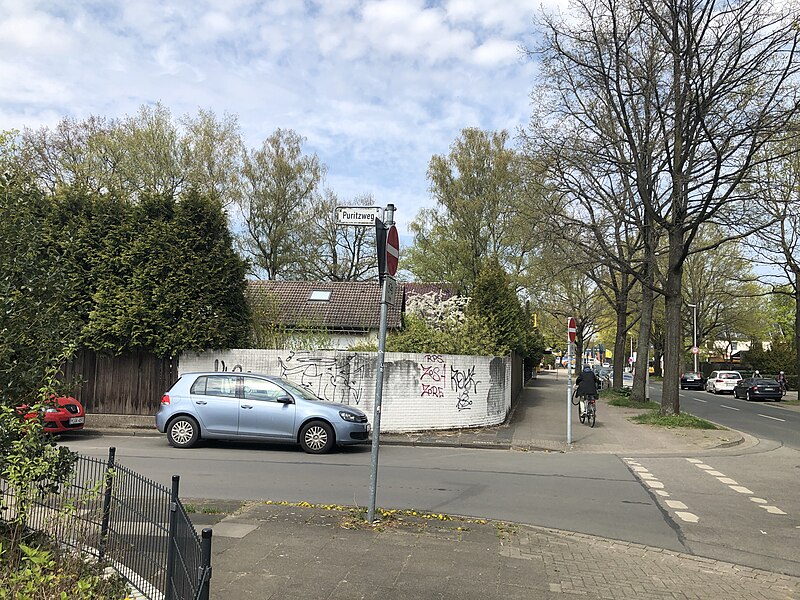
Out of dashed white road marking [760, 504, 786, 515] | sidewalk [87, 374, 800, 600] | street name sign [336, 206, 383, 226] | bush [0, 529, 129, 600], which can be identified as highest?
street name sign [336, 206, 383, 226]

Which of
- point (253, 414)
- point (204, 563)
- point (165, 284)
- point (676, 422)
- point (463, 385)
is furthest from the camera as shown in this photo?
point (676, 422)

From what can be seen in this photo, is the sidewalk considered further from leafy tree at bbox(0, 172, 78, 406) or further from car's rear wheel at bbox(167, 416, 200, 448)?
car's rear wheel at bbox(167, 416, 200, 448)

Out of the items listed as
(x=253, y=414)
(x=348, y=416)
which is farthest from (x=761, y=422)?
(x=253, y=414)

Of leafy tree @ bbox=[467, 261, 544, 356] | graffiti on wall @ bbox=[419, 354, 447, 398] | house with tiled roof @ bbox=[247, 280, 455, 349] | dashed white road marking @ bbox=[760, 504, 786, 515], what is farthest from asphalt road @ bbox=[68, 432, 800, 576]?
house with tiled roof @ bbox=[247, 280, 455, 349]

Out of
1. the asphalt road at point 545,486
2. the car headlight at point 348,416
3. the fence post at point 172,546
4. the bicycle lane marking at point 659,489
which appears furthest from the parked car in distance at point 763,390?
the fence post at point 172,546

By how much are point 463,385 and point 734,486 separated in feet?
23.3

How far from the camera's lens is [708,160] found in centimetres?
1859

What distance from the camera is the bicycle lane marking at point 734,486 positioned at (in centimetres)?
863

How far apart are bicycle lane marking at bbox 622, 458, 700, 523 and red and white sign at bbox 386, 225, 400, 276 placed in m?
4.77

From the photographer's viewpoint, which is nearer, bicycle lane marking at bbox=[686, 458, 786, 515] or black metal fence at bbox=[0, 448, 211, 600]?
black metal fence at bbox=[0, 448, 211, 600]

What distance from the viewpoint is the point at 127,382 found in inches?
651

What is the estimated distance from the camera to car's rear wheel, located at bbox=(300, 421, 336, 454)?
12.2 metres

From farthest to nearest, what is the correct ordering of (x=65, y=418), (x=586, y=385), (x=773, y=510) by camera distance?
(x=586, y=385)
(x=65, y=418)
(x=773, y=510)

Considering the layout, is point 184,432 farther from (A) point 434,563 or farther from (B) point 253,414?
(A) point 434,563
